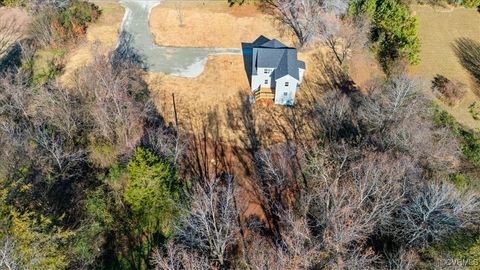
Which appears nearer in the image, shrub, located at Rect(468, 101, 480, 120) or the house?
the house

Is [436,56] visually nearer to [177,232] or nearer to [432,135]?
[432,135]

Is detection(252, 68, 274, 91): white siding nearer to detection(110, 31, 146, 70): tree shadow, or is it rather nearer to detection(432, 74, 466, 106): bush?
detection(110, 31, 146, 70): tree shadow

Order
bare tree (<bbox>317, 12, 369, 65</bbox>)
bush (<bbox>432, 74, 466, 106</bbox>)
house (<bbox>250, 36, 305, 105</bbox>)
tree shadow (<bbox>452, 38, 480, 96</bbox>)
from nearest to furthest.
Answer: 1. house (<bbox>250, 36, 305, 105</bbox>)
2. bush (<bbox>432, 74, 466, 106</bbox>)
3. bare tree (<bbox>317, 12, 369, 65</bbox>)
4. tree shadow (<bbox>452, 38, 480, 96</bbox>)

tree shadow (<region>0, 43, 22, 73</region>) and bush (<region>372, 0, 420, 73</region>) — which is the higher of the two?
bush (<region>372, 0, 420, 73</region>)

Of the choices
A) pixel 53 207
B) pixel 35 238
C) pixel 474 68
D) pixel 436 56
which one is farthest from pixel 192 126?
pixel 474 68

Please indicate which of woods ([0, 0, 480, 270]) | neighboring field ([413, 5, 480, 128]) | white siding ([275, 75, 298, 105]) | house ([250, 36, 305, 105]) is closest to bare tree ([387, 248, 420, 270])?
woods ([0, 0, 480, 270])

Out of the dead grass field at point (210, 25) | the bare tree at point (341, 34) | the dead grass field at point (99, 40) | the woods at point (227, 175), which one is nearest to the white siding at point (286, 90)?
the woods at point (227, 175)

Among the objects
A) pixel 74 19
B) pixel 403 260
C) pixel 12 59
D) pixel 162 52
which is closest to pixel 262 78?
pixel 162 52
